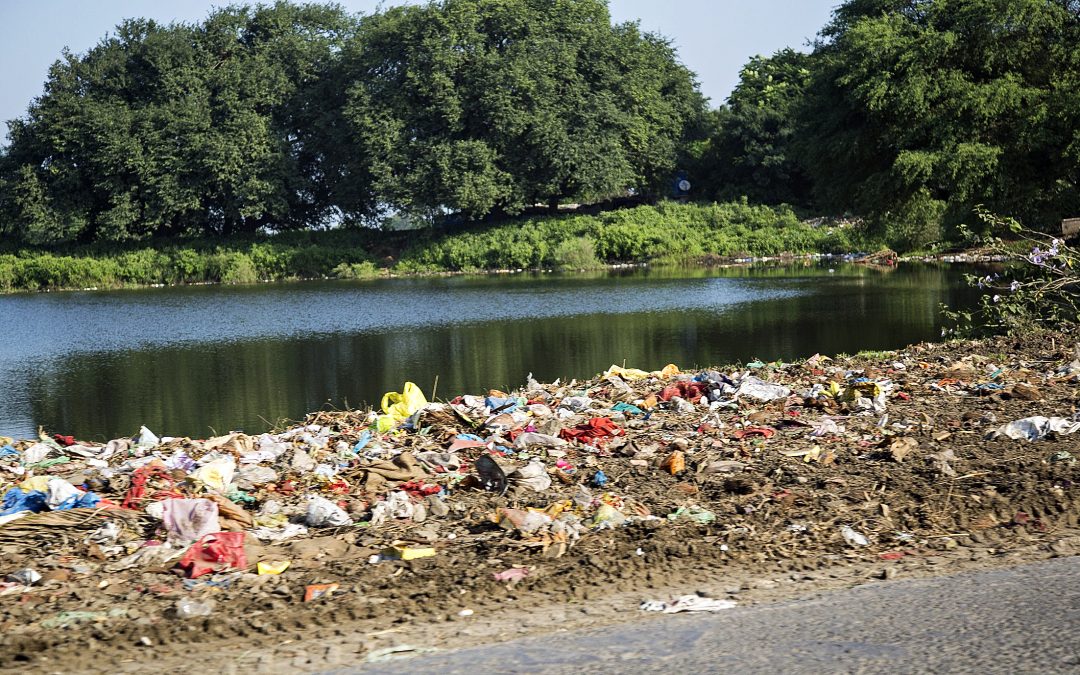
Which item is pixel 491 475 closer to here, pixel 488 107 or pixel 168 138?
pixel 488 107

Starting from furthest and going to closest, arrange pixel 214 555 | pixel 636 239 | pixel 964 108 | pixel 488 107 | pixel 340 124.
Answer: pixel 340 124 < pixel 488 107 < pixel 636 239 < pixel 964 108 < pixel 214 555

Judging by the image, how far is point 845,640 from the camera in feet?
14.3

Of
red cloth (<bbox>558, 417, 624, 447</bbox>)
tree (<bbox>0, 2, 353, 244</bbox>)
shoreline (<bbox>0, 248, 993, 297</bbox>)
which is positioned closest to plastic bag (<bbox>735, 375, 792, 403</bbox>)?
red cloth (<bbox>558, 417, 624, 447</bbox>)

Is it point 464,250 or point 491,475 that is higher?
point 464,250

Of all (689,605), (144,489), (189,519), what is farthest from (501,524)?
(144,489)

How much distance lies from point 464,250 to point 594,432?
4087cm

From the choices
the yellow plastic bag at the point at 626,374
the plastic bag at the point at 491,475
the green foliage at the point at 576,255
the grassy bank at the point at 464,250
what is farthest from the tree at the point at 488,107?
the plastic bag at the point at 491,475

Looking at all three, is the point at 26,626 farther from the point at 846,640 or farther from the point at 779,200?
the point at 779,200

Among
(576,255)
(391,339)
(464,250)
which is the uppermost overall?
(464,250)

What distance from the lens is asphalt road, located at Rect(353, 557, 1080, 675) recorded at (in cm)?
415

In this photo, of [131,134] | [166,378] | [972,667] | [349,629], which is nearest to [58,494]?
[349,629]

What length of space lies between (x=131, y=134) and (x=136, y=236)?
16.0 ft

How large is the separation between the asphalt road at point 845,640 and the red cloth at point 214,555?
1541mm

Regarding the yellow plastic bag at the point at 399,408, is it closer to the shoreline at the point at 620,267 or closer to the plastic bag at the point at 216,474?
the plastic bag at the point at 216,474
